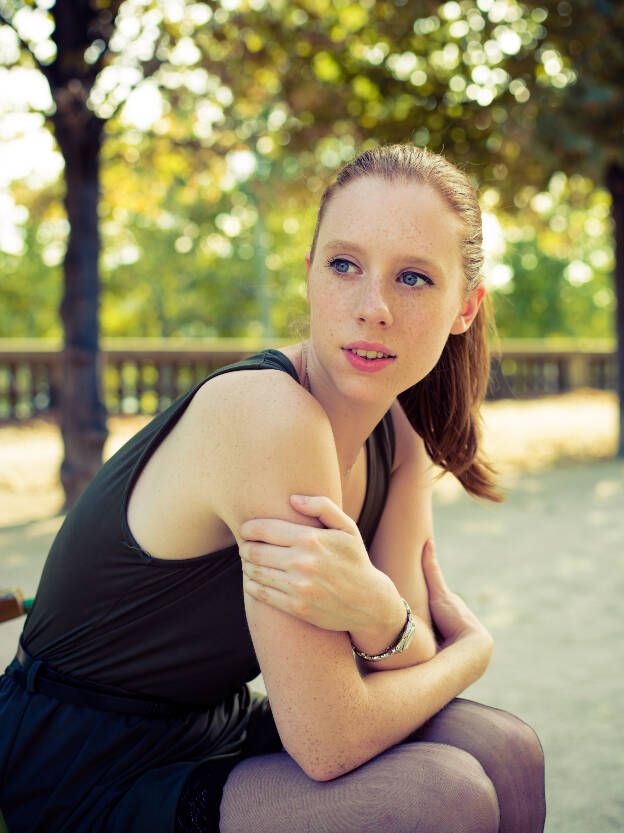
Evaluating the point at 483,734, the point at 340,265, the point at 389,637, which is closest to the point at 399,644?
the point at 389,637

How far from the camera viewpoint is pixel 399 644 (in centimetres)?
180

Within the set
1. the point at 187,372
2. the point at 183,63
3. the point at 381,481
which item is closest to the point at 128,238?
the point at 187,372

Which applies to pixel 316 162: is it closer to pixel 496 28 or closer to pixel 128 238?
pixel 496 28

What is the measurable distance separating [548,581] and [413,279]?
13.2ft

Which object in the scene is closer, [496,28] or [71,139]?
[71,139]

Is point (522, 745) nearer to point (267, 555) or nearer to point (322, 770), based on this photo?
point (322, 770)

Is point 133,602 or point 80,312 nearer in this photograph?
point 133,602

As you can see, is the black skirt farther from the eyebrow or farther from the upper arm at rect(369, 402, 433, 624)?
the eyebrow

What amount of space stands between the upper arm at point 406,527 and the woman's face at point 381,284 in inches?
18.1

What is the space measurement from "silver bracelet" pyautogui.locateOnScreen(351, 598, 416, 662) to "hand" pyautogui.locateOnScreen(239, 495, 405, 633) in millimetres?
188

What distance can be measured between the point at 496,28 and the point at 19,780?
378 inches

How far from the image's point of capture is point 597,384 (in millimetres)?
22172

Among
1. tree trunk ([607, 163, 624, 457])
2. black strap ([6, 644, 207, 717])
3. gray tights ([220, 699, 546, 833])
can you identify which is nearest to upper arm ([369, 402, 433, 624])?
gray tights ([220, 699, 546, 833])

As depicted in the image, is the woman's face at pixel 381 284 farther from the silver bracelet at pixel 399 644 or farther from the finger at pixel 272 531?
the silver bracelet at pixel 399 644
